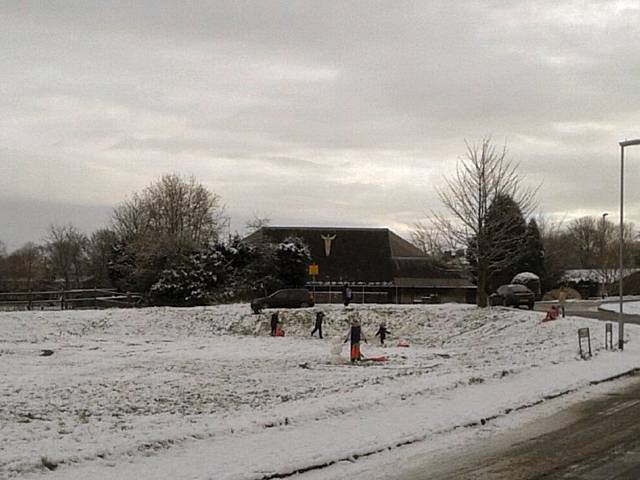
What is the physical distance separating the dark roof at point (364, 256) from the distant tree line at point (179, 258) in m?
6.55

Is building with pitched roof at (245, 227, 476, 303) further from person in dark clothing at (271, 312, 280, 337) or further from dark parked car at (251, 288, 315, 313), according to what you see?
person in dark clothing at (271, 312, 280, 337)

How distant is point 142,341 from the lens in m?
39.4

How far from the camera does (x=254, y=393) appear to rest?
19391 mm

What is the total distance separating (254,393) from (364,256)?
54.8 meters

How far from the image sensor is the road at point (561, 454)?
10.8 metres

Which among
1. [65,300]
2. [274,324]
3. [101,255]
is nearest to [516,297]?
[274,324]

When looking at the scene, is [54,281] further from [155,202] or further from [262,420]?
[262,420]

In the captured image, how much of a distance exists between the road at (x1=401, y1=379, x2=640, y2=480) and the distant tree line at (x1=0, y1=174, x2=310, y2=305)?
44628mm

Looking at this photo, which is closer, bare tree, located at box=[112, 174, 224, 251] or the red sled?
the red sled

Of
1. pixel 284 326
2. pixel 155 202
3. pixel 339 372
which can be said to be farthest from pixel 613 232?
pixel 339 372

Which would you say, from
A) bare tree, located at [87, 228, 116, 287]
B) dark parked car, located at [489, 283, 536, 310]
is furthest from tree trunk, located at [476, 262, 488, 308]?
bare tree, located at [87, 228, 116, 287]

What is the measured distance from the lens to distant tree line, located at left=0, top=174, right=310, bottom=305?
5909 centimetres

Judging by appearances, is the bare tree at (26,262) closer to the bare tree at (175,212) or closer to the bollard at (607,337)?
the bare tree at (175,212)

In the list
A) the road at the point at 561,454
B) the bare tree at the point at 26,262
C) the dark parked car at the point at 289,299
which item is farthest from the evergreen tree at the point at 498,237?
the bare tree at the point at 26,262
